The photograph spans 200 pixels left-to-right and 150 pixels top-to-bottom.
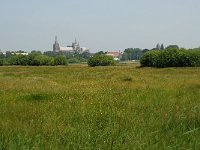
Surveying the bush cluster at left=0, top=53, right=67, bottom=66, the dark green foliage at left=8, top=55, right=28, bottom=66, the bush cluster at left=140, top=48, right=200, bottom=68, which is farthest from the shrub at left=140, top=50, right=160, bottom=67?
the dark green foliage at left=8, top=55, right=28, bottom=66

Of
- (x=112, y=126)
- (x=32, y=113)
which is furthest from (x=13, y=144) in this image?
(x=32, y=113)

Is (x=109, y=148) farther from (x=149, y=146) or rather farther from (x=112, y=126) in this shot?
(x=112, y=126)

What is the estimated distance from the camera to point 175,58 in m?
79.6

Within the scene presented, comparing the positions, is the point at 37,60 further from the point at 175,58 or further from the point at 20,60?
the point at 175,58

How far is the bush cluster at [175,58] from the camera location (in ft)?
254

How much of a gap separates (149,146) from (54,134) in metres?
2.39

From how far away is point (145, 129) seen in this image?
8148mm

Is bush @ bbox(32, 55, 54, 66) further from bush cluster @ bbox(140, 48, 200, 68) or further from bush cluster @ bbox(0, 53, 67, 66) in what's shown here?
bush cluster @ bbox(140, 48, 200, 68)

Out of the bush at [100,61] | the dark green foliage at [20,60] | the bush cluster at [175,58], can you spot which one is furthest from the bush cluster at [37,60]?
the bush cluster at [175,58]

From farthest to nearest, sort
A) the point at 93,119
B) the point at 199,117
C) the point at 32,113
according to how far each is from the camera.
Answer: the point at 32,113 → the point at 93,119 → the point at 199,117

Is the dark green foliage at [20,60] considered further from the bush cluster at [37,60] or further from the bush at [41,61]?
the bush at [41,61]

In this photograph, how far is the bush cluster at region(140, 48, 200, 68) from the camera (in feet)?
254

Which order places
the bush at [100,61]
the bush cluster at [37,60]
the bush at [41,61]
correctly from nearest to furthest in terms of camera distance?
the bush at [100,61]
the bush at [41,61]
the bush cluster at [37,60]

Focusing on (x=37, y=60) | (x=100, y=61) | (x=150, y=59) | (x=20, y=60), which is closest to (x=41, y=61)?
(x=37, y=60)
